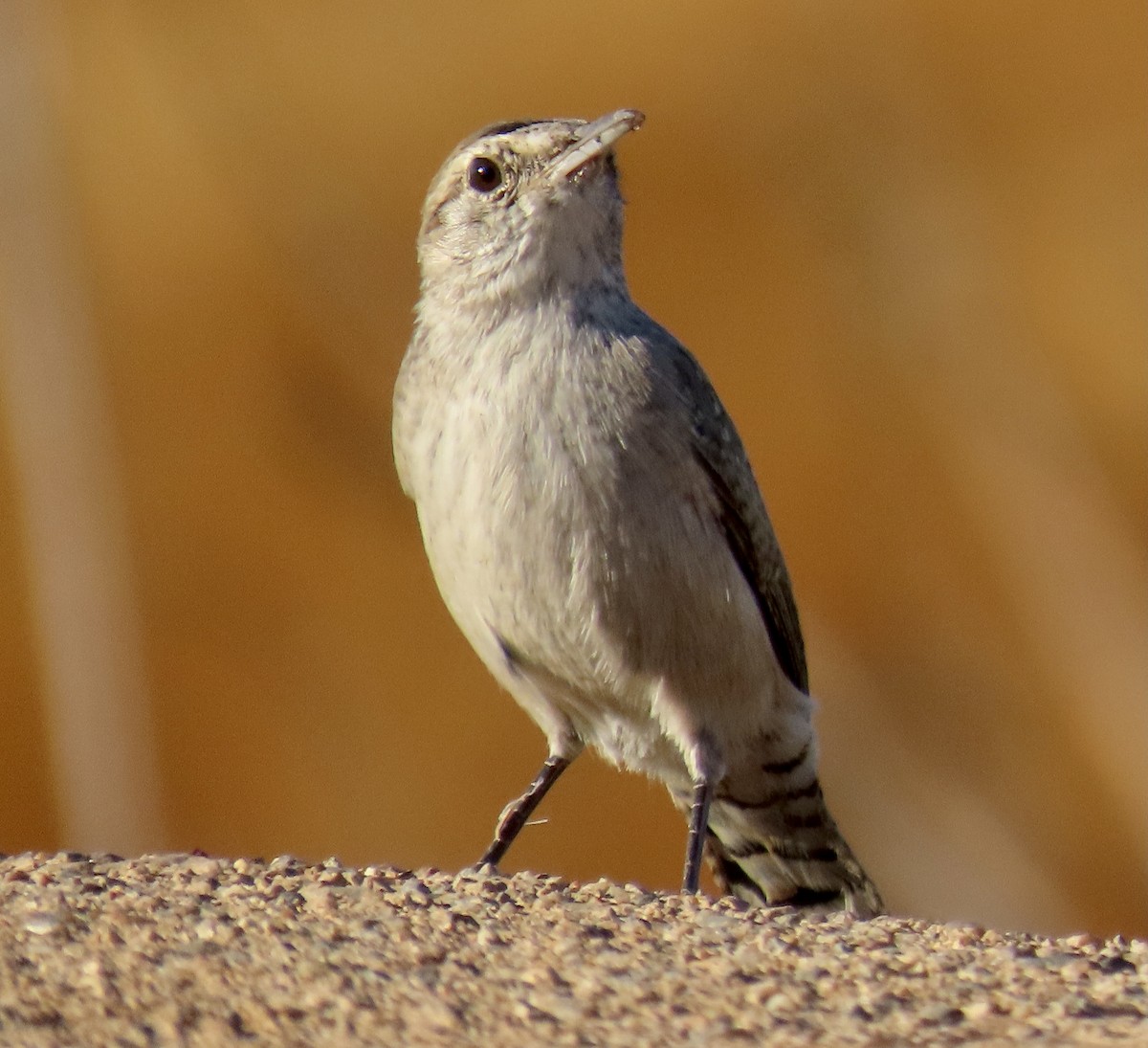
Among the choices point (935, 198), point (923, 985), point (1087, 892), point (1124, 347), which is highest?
point (935, 198)

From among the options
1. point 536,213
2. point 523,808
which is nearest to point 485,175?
point 536,213

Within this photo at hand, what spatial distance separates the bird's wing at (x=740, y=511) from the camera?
5.73m

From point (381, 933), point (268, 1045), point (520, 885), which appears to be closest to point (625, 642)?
point (520, 885)

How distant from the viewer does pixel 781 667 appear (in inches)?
245

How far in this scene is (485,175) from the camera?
19.2 ft

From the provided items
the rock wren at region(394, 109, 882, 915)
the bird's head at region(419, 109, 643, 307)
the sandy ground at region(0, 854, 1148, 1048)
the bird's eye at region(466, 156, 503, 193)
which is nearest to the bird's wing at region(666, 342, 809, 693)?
the rock wren at region(394, 109, 882, 915)

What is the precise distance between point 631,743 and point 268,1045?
283 cm

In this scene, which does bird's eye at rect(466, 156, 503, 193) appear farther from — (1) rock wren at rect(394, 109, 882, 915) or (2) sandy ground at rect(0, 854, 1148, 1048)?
(2) sandy ground at rect(0, 854, 1148, 1048)

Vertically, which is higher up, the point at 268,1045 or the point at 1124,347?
the point at 1124,347

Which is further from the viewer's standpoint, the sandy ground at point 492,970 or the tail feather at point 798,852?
the tail feather at point 798,852

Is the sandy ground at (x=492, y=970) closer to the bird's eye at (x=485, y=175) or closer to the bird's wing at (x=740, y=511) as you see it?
the bird's wing at (x=740, y=511)

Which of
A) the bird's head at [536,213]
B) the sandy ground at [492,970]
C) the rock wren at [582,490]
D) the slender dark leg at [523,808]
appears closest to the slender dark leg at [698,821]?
the rock wren at [582,490]

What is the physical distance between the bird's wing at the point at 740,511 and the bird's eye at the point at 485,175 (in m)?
0.73

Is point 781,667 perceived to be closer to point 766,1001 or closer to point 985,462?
point 766,1001
